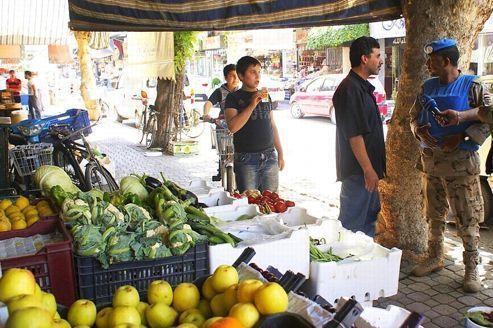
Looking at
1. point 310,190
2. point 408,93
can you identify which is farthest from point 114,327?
point 310,190

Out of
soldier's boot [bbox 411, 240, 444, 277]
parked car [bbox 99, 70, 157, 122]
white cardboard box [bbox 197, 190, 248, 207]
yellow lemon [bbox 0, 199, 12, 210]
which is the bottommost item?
soldier's boot [bbox 411, 240, 444, 277]

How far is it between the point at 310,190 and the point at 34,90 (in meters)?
12.5

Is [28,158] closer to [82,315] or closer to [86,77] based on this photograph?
[82,315]

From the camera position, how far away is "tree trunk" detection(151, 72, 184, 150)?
39.5 feet

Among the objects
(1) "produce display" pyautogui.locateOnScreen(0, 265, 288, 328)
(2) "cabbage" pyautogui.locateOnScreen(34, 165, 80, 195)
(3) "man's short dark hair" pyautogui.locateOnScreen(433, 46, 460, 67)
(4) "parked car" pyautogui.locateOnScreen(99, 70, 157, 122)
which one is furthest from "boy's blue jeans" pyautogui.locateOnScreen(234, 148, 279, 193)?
(4) "parked car" pyautogui.locateOnScreen(99, 70, 157, 122)

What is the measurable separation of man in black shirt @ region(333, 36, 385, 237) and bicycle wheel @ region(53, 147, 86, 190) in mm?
3709

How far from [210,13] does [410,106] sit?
2.16 m

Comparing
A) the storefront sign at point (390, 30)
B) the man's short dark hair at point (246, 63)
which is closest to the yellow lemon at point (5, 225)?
the man's short dark hair at point (246, 63)

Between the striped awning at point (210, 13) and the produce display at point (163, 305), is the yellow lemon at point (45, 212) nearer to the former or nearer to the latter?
the produce display at point (163, 305)

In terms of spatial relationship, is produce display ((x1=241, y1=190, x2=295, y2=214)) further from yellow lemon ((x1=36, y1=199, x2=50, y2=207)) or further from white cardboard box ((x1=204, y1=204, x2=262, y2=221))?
yellow lemon ((x1=36, y1=199, x2=50, y2=207))

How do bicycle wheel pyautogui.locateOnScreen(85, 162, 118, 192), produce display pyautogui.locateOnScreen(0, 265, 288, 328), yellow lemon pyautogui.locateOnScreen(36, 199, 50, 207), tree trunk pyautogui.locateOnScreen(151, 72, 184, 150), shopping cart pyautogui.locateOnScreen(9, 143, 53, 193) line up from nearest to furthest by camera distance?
produce display pyautogui.locateOnScreen(0, 265, 288, 328), yellow lemon pyautogui.locateOnScreen(36, 199, 50, 207), shopping cart pyautogui.locateOnScreen(9, 143, 53, 193), bicycle wheel pyautogui.locateOnScreen(85, 162, 118, 192), tree trunk pyautogui.locateOnScreen(151, 72, 184, 150)

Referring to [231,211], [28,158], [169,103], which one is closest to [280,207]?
[231,211]

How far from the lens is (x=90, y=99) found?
62.3 feet

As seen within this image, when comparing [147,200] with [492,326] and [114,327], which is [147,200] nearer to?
[114,327]
